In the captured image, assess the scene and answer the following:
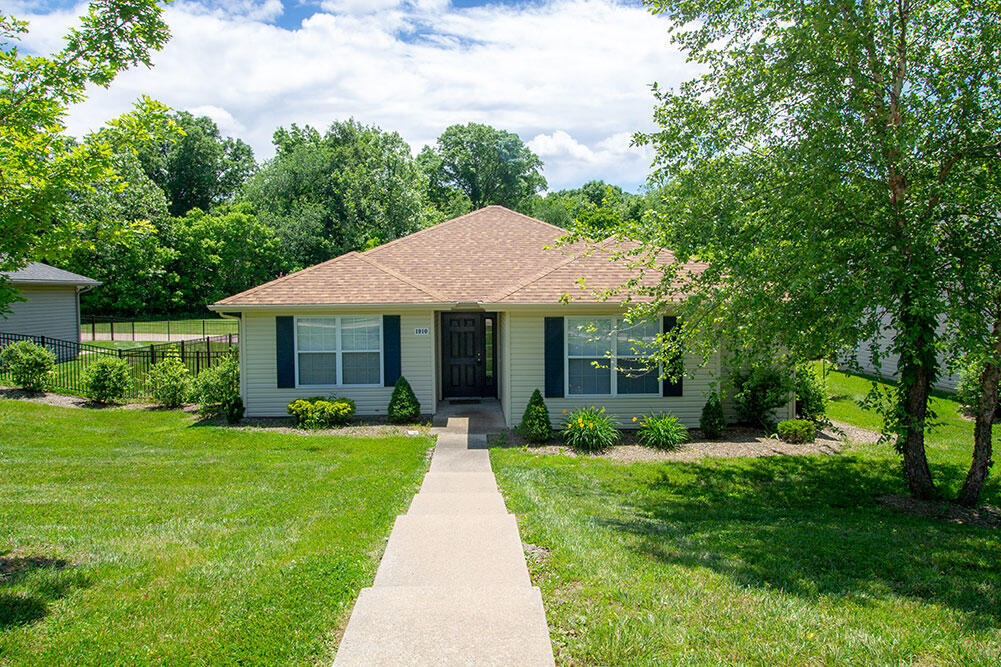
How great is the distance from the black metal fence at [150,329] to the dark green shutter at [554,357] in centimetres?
2330

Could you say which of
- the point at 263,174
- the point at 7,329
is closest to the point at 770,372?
the point at 7,329

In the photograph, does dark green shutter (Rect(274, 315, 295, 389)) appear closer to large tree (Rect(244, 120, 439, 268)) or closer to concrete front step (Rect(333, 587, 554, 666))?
→ concrete front step (Rect(333, 587, 554, 666))

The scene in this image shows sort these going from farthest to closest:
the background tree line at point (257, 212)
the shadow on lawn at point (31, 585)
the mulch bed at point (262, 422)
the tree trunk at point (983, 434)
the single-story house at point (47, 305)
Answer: the background tree line at point (257, 212)
the single-story house at point (47, 305)
the mulch bed at point (262, 422)
the tree trunk at point (983, 434)
the shadow on lawn at point (31, 585)

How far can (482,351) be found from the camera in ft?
55.4

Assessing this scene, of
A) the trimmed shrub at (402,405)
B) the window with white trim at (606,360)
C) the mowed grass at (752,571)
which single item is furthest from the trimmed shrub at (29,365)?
the window with white trim at (606,360)

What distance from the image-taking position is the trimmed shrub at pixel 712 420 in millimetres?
12867

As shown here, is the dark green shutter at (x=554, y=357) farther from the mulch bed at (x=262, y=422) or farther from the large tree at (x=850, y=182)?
the large tree at (x=850, y=182)

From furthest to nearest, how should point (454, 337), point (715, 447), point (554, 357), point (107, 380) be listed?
point (454, 337), point (107, 380), point (554, 357), point (715, 447)

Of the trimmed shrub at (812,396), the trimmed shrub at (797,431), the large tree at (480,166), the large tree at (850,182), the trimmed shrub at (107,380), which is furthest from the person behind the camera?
the large tree at (480,166)

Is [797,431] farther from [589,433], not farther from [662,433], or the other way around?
[589,433]

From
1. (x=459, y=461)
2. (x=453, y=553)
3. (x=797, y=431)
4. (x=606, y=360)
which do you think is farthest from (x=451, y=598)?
(x=797, y=431)

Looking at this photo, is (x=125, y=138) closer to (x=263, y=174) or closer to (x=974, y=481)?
(x=974, y=481)

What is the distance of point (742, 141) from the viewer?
29.2ft

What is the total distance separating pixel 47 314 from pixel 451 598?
25.5m
